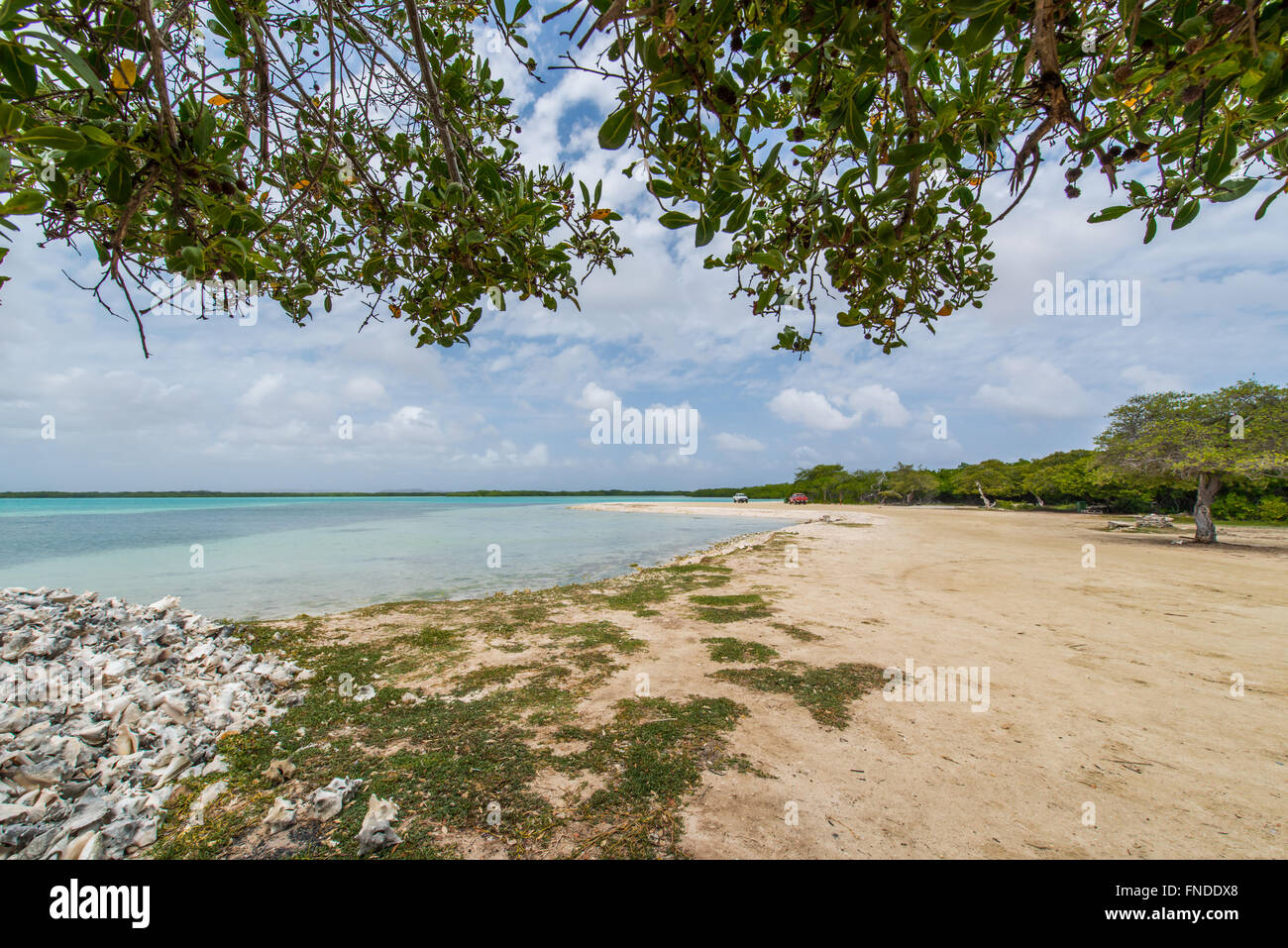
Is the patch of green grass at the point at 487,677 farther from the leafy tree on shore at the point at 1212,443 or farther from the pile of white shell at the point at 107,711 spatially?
the leafy tree on shore at the point at 1212,443

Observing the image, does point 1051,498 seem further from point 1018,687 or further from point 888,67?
point 888,67

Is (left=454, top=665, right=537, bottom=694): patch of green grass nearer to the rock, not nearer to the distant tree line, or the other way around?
the rock

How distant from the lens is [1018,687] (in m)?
4.30

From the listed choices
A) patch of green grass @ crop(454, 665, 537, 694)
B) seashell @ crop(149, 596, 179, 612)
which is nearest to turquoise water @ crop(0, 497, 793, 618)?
seashell @ crop(149, 596, 179, 612)

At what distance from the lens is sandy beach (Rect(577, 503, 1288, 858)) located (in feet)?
8.00

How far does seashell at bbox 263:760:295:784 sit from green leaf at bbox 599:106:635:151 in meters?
3.85

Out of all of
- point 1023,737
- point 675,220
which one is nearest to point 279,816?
point 675,220

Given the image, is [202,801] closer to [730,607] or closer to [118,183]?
[118,183]

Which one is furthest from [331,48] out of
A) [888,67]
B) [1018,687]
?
[1018,687]

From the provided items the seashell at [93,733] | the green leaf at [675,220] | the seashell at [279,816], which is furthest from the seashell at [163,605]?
the green leaf at [675,220]

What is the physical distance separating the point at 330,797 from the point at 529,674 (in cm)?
221

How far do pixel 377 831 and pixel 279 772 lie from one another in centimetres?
111

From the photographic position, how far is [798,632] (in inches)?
239
